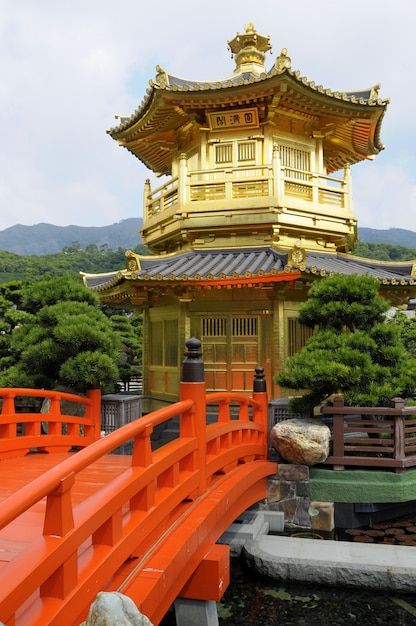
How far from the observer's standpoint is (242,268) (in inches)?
439

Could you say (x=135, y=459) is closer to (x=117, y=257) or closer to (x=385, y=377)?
(x=385, y=377)

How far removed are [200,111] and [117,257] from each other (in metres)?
69.6

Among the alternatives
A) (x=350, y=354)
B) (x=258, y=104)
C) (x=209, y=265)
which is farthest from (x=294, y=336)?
(x=258, y=104)

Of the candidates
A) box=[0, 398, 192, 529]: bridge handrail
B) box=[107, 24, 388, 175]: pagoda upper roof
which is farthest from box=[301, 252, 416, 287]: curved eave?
box=[0, 398, 192, 529]: bridge handrail

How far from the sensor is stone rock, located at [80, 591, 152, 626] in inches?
92.5

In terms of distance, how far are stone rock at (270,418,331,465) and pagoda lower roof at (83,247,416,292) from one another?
329 cm

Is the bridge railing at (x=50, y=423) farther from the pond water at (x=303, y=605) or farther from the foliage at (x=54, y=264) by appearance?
the foliage at (x=54, y=264)

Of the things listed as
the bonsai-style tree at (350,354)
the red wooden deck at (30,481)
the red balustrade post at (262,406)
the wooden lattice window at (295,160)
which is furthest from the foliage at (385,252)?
the red wooden deck at (30,481)

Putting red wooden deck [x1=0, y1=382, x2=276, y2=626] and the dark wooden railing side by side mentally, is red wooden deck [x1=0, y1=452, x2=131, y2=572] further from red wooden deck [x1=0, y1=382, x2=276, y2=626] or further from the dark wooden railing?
the dark wooden railing

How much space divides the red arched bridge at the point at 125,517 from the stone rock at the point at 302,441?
3.68ft

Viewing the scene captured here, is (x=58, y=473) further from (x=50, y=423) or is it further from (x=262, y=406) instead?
(x=262, y=406)

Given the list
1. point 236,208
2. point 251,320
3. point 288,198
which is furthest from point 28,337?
point 288,198

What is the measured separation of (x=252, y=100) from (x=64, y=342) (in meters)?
7.79

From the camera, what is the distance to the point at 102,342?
905 cm
